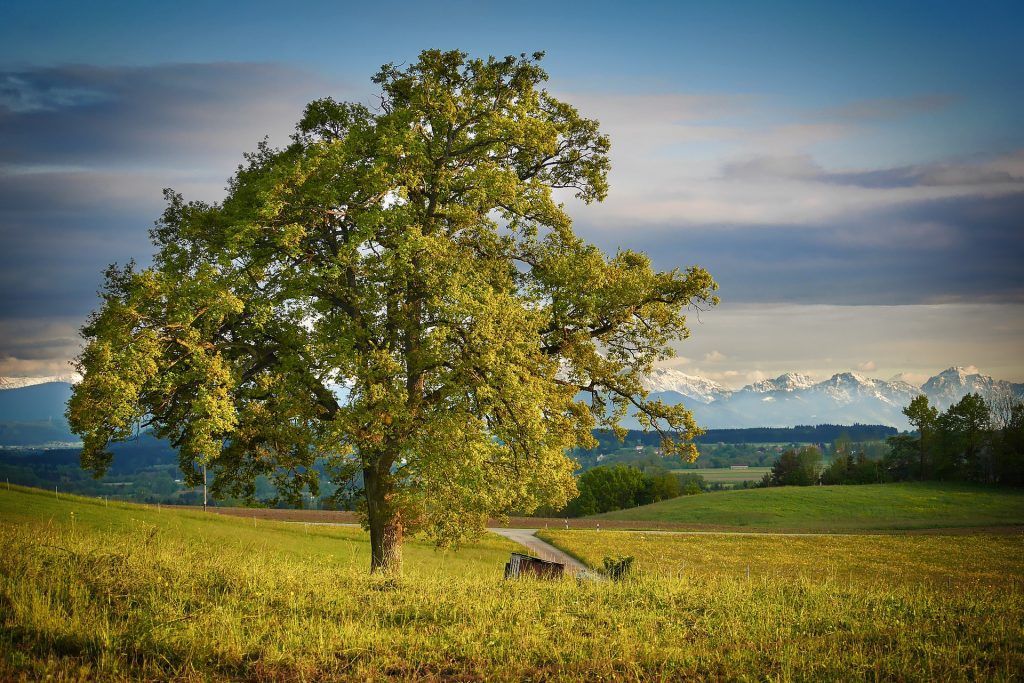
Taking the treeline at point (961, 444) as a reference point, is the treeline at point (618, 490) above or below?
below

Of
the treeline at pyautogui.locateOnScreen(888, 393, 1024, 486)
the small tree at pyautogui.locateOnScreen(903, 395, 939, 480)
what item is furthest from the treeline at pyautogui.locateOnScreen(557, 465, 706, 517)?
the treeline at pyautogui.locateOnScreen(888, 393, 1024, 486)

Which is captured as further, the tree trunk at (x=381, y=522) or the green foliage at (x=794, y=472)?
the green foliage at (x=794, y=472)

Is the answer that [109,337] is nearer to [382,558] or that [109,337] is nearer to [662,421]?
[382,558]

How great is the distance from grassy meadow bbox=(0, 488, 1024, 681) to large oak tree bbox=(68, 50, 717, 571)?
5.97 metres

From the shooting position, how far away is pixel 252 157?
94.6 feet

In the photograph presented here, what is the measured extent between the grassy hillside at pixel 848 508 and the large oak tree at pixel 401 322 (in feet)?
210

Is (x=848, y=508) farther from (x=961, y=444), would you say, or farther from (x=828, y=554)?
(x=828, y=554)

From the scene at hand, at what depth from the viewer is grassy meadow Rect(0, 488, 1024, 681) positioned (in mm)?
10828

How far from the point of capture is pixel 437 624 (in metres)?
13.1

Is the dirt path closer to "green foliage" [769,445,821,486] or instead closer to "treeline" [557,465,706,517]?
"treeline" [557,465,706,517]

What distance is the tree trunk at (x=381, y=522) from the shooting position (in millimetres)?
26188

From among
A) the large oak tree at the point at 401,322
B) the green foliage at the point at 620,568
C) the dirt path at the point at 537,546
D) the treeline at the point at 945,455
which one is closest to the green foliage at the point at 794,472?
the treeline at the point at 945,455

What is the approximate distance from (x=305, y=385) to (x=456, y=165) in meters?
9.79

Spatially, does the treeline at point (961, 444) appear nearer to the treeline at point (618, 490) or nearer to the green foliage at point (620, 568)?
the treeline at point (618, 490)
